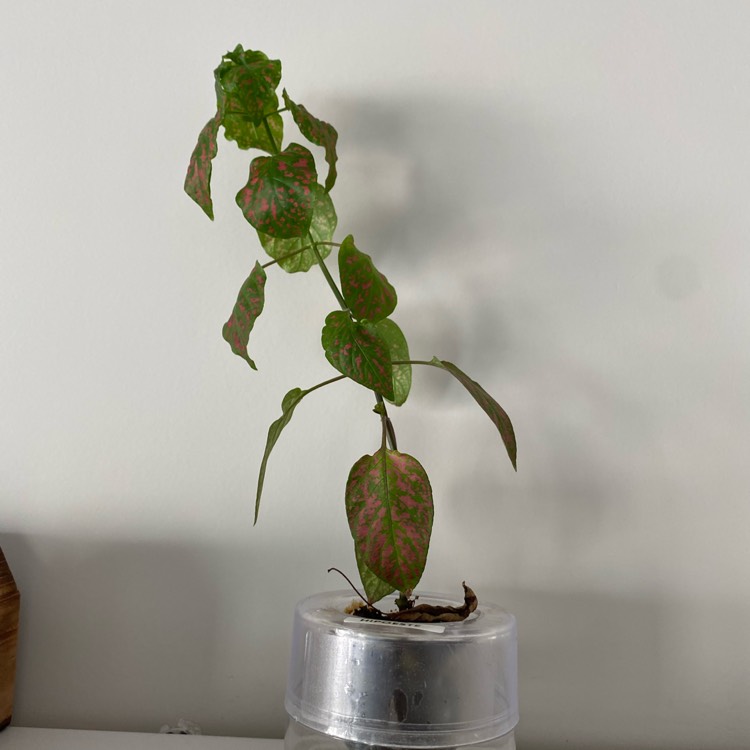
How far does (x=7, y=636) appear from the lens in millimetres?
783

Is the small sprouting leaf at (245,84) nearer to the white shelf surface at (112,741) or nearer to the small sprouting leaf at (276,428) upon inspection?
the small sprouting leaf at (276,428)

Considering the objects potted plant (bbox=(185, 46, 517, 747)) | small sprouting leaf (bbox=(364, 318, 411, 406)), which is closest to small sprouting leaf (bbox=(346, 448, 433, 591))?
potted plant (bbox=(185, 46, 517, 747))

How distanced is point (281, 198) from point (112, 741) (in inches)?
24.3

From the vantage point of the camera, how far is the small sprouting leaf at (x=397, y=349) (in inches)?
29.9

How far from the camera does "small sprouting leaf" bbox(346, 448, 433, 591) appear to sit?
599 millimetres

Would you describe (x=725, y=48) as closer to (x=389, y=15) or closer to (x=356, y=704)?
(x=389, y=15)

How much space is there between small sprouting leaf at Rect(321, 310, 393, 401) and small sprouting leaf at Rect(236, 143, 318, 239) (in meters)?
0.09

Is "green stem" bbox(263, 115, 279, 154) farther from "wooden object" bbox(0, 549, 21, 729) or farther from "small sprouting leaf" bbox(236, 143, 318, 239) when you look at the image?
"wooden object" bbox(0, 549, 21, 729)

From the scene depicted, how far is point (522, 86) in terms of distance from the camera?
875 mm

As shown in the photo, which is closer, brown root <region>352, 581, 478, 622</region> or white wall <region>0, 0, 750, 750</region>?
brown root <region>352, 581, 478, 622</region>

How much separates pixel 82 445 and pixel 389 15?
0.64 metres

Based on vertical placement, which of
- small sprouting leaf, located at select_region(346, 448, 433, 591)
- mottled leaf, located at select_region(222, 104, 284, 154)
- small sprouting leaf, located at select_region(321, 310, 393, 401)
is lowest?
small sprouting leaf, located at select_region(346, 448, 433, 591)

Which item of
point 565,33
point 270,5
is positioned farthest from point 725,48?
Result: point 270,5

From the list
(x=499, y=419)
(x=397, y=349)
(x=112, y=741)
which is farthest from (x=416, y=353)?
(x=112, y=741)
